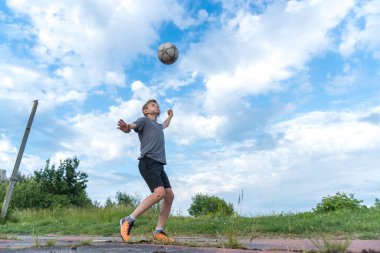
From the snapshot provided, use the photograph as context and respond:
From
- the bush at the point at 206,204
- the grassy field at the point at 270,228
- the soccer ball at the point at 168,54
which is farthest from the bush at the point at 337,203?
the bush at the point at 206,204

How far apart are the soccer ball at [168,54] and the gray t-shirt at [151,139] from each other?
6.88 feet

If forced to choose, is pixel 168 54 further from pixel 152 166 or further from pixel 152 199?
pixel 152 199

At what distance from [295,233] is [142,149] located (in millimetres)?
3377

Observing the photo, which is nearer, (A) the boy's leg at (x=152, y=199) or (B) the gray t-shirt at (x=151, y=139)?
(A) the boy's leg at (x=152, y=199)

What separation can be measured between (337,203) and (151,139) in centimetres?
1073

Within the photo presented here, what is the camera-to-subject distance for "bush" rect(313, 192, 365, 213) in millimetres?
14977

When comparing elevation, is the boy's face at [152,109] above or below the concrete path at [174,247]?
above

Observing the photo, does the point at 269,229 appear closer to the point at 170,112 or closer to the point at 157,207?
the point at 170,112

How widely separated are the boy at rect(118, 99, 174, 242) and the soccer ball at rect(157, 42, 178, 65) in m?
1.82

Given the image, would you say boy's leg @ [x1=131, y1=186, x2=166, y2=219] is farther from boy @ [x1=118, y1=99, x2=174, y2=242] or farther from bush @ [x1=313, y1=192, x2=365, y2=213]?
bush @ [x1=313, y1=192, x2=365, y2=213]

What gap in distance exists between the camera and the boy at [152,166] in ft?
19.0

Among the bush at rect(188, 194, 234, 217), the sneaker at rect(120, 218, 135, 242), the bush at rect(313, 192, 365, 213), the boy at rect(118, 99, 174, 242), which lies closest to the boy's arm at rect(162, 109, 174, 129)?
the boy at rect(118, 99, 174, 242)

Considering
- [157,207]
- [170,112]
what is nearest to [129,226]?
[170,112]

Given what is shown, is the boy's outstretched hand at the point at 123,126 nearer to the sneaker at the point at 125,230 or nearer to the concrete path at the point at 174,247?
the sneaker at the point at 125,230
